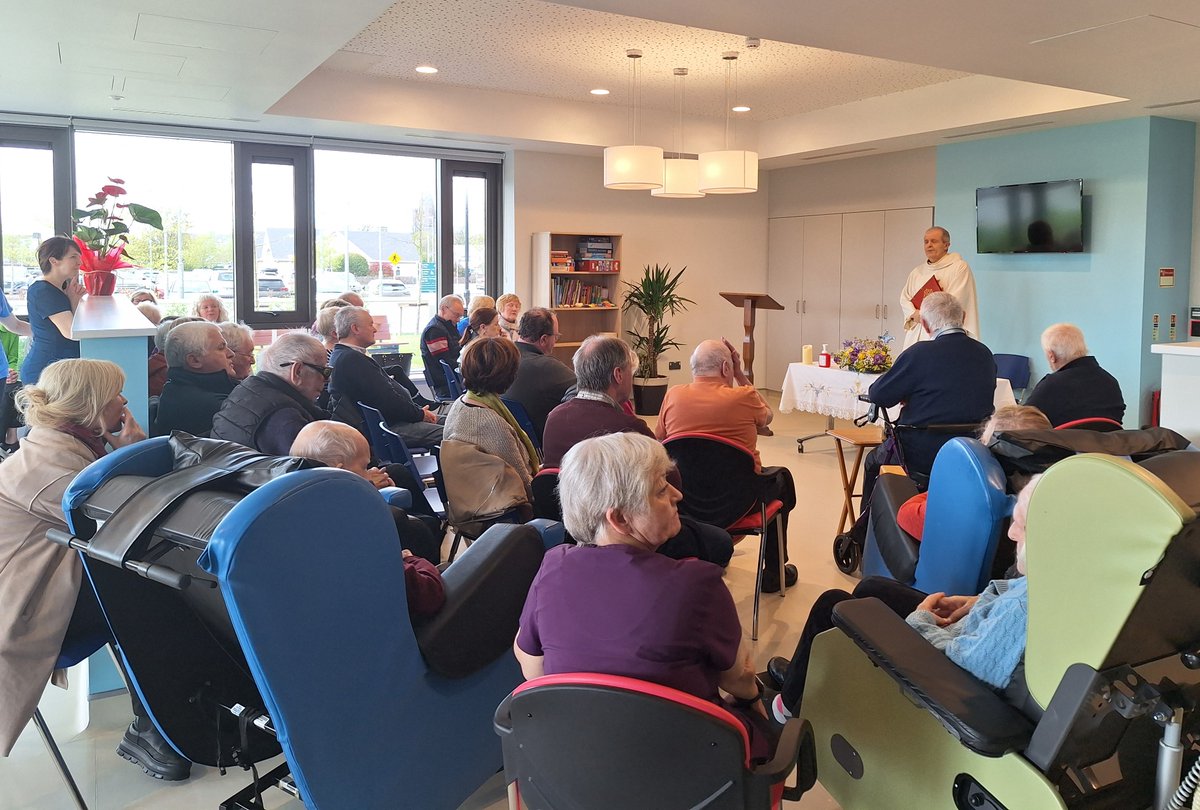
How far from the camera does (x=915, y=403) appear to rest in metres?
4.37

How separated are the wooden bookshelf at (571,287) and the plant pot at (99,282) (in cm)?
475

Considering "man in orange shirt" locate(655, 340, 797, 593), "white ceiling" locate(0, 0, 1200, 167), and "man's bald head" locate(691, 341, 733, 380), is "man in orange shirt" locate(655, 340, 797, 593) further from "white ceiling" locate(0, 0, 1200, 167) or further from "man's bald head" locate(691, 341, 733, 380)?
"white ceiling" locate(0, 0, 1200, 167)

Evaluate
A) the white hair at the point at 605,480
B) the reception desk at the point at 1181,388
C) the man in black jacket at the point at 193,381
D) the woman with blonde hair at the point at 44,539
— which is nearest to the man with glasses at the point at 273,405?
the man in black jacket at the point at 193,381

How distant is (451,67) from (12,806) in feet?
20.2

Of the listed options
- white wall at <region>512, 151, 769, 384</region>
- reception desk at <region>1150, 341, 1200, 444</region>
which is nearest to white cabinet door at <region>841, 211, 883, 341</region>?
white wall at <region>512, 151, 769, 384</region>

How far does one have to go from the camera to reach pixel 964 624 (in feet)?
6.57

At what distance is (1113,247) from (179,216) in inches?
Answer: 310

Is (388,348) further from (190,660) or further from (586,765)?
(586,765)

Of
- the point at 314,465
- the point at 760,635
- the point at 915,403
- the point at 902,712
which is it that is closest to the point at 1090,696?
the point at 902,712

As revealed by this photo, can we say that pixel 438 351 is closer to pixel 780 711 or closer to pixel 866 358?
pixel 866 358

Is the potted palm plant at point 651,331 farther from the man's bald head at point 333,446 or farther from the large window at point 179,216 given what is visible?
the man's bald head at point 333,446

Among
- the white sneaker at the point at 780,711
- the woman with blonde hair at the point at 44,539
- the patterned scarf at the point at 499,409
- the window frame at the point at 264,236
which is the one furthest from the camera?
the window frame at the point at 264,236

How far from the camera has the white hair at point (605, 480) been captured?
5.87 ft

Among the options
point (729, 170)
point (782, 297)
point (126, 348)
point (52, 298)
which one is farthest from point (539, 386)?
point (782, 297)
